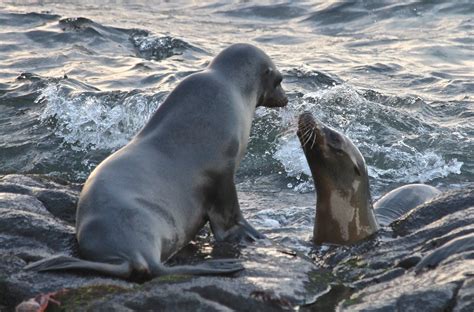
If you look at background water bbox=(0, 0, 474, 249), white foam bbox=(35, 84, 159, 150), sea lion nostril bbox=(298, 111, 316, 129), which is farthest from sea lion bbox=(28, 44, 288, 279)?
white foam bbox=(35, 84, 159, 150)

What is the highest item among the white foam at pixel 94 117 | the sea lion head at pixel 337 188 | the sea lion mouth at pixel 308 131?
the sea lion mouth at pixel 308 131

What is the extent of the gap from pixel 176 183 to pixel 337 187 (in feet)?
5.60

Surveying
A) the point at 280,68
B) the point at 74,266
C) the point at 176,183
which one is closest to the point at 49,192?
the point at 176,183

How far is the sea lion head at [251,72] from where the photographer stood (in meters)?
7.23

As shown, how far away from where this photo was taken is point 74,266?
504 centimetres

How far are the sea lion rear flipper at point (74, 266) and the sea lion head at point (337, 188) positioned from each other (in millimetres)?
2485

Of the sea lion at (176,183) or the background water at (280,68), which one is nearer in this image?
the sea lion at (176,183)

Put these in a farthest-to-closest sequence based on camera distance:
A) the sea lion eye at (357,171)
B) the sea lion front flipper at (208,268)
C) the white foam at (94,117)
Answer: the white foam at (94,117), the sea lion eye at (357,171), the sea lion front flipper at (208,268)

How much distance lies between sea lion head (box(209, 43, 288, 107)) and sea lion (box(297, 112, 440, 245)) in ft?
1.54

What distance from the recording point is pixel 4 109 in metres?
12.5

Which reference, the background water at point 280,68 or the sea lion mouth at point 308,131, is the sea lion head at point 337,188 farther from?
the background water at point 280,68

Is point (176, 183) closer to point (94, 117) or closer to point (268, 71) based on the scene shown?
point (268, 71)

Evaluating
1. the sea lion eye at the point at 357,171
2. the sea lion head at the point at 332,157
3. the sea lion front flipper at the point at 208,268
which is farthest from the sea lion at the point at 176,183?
the sea lion eye at the point at 357,171

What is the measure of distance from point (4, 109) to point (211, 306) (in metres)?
8.41
